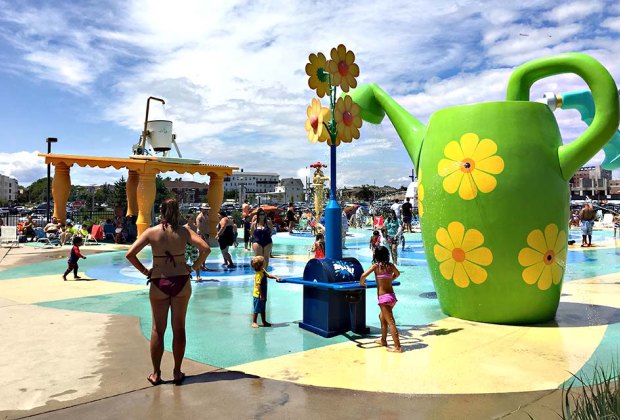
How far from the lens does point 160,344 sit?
4.52 meters

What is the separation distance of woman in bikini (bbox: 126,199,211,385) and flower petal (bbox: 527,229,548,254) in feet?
13.9

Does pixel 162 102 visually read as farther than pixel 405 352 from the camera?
Yes

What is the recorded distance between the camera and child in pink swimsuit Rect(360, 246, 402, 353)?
559 cm

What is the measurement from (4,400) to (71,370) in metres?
0.80

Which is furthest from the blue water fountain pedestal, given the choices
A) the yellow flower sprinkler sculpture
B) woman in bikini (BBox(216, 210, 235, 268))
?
woman in bikini (BBox(216, 210, 235, 268))

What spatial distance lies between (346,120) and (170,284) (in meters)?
3.56

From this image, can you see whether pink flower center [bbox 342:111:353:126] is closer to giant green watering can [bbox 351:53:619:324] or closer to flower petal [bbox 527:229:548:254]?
giant green watering can [bbox 351:53:619:324]

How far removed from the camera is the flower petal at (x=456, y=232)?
658 cm

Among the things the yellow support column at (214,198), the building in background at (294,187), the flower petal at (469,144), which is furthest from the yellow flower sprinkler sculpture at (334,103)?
the building in background at (294,187)

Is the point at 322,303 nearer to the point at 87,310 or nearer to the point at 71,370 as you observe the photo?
the point at 71,370

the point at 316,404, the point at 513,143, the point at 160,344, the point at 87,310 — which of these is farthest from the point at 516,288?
the point at 87,310

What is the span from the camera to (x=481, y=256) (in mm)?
6488

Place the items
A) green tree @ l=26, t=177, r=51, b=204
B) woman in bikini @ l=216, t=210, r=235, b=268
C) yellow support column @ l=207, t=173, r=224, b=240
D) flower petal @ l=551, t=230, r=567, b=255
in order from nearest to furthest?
flower petal @ l=551, t=230, r=567, b=255 → woman in bikini @ l=216, t=210, r=235, b=268 → yellow support column @ l=207, t=173, r=224, b=240 → green tree @ l=26, t=177, r=51, b=204

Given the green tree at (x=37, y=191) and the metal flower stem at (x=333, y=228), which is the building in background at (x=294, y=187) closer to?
the green tree at (x=37, y=191)
